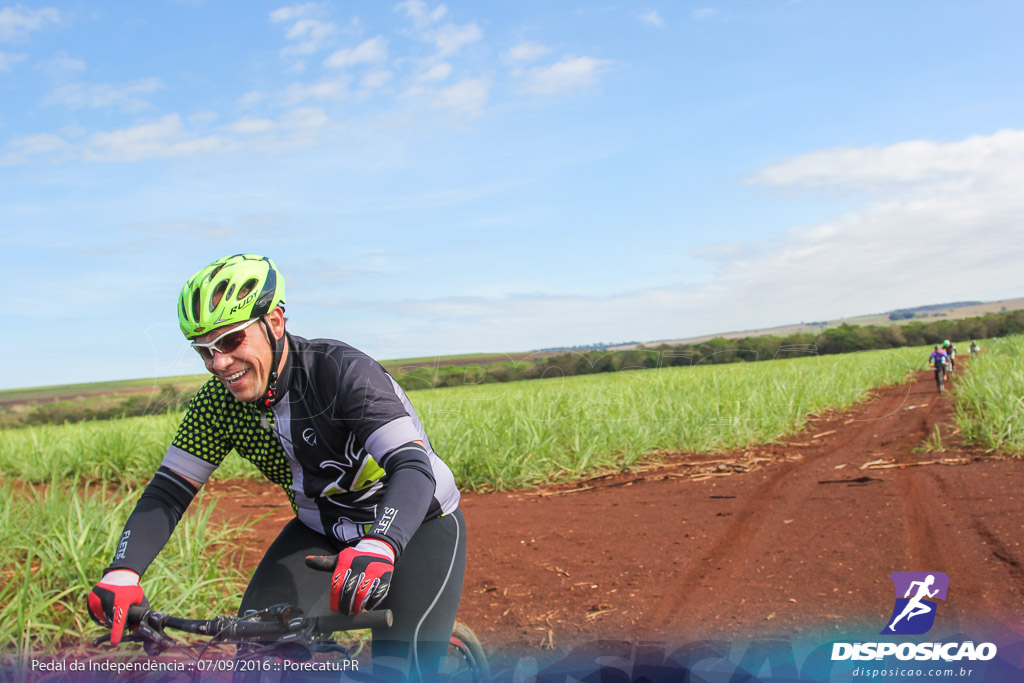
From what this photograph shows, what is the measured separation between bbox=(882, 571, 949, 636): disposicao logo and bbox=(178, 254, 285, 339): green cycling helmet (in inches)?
143

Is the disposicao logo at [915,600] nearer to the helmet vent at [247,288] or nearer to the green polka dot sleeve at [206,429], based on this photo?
the green polka dot sleeve at [206,429]

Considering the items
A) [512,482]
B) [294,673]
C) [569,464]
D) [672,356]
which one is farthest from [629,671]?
[672,356]

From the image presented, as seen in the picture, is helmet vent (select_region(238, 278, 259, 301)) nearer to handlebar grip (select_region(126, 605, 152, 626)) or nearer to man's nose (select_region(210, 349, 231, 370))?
man's nose (select_region(210, 349, 231, 370))

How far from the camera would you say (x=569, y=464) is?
8.24m

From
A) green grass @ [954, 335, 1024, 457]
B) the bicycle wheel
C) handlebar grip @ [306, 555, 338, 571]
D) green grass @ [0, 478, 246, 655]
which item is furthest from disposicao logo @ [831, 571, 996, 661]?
green grass @ [954, 335, 1024, 457]

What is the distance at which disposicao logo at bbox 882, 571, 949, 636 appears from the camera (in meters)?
3.93

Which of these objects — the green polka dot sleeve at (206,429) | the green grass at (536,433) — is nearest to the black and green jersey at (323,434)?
the green polka dot sleeve at (206,429)

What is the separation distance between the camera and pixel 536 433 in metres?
8.46

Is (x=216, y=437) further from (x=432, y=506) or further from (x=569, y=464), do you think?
(x=569, y=464)

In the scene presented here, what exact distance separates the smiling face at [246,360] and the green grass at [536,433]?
539 cm

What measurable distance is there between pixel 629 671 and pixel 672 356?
15752mm

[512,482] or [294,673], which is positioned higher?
[294,673]

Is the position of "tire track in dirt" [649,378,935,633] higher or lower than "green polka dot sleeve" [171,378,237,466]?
lower

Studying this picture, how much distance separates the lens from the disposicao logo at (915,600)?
155 inches
